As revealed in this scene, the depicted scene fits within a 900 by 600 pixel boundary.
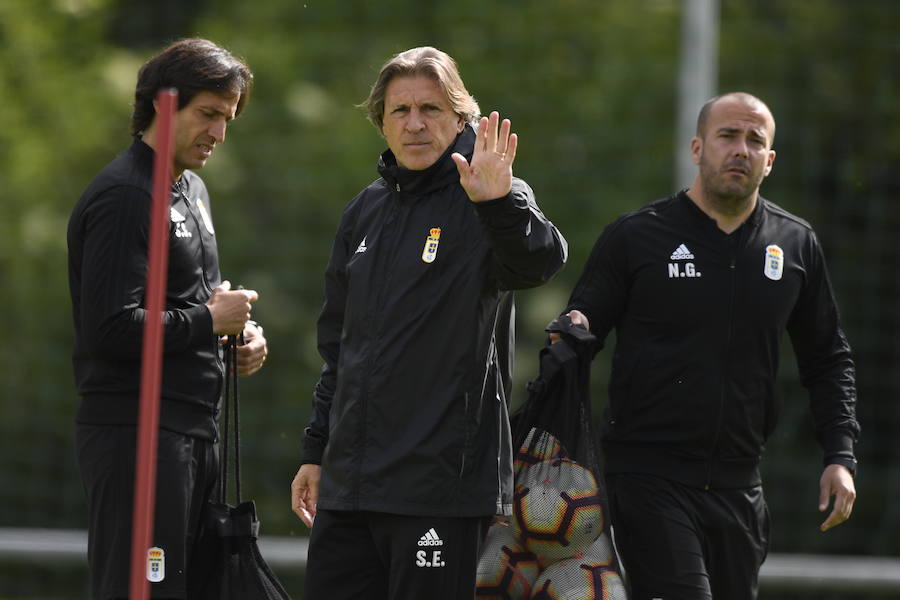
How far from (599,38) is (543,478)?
6.18m

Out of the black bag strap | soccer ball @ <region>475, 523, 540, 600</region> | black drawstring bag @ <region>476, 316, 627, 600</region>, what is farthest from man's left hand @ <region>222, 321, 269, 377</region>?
soccer ball @ <region>475, 523, 540, 600</region>

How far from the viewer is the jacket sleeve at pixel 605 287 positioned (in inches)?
193

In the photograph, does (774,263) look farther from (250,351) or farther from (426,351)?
(250,351)

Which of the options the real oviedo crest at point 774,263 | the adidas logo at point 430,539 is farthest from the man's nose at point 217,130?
the real oviedo crest at point 774,263

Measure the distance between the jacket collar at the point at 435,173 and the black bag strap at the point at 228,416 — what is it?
0.78 meters

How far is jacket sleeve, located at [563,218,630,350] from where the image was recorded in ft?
16.1

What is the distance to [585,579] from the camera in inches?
171

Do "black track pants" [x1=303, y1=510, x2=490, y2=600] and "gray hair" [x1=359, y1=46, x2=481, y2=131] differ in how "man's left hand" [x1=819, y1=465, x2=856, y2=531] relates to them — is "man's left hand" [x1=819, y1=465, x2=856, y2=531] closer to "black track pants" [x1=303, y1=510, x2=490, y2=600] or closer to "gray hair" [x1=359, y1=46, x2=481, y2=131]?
"black track pants" [x1=303, y1=510, x2=490, y2=600]

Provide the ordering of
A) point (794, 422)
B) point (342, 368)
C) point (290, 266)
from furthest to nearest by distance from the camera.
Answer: point (290, 266)
point (794, 422)
point (342, 368)

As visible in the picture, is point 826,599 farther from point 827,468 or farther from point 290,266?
point 290,266

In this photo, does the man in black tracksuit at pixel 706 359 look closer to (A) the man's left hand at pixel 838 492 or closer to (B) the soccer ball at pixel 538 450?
(A) the man's left hand at pixel 838 492

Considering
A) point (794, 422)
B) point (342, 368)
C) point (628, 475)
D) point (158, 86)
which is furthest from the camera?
point (794, 422)

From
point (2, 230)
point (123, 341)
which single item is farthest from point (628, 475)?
point (2, 230)

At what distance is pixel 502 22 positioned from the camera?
10.1 meters
